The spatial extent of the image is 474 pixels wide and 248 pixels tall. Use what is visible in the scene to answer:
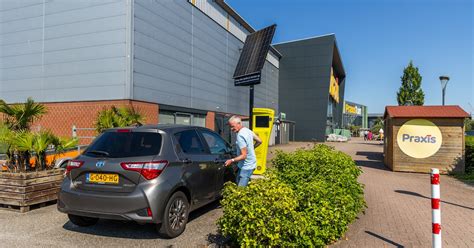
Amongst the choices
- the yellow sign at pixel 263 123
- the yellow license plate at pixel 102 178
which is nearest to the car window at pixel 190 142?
the yellow license plate at pixel 102 178

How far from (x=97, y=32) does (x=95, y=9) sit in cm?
106

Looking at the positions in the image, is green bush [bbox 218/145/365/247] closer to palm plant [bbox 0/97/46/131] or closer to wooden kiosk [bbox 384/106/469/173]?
palm plant [bbox 0/97/46/131]

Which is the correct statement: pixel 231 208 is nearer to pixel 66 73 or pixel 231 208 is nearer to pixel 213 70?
pixel 66 73

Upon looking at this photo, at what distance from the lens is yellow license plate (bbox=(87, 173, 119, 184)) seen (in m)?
4.26

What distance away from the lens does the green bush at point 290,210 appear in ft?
11.4

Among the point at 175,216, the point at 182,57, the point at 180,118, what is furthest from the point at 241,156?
the point at 182,57

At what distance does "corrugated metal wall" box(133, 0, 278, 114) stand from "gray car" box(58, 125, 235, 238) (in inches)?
385

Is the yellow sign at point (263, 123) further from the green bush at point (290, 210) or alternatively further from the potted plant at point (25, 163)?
the potted plant at point (25, 163)

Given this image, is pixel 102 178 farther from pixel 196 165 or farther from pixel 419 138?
pixel 419 138

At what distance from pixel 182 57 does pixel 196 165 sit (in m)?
13.8

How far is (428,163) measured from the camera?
11180 mm

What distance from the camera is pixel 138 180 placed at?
4.18 metres

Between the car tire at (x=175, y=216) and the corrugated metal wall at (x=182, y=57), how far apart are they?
33.5ft

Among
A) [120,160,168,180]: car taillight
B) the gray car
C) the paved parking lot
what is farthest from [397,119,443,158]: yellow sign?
[120,160,168,180]: car taillight
